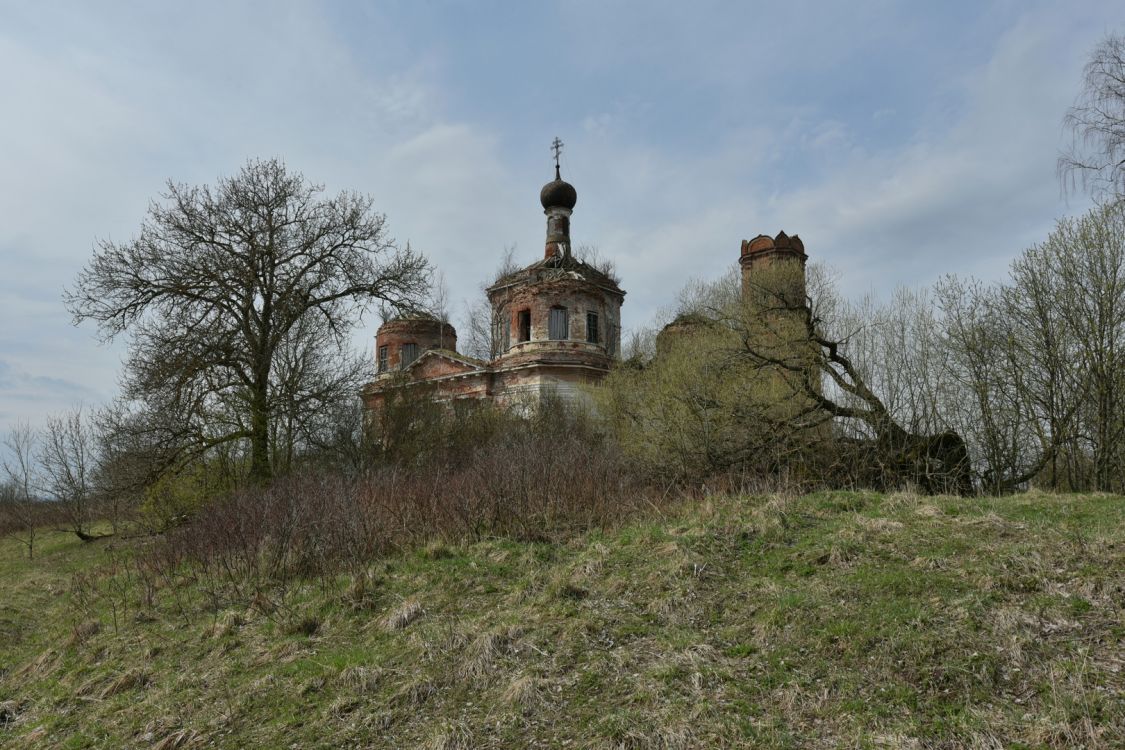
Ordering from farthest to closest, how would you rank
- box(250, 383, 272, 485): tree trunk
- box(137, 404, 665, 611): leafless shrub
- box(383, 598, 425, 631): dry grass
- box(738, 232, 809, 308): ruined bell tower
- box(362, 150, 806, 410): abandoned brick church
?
box(362, 150, 806, 410): abandoned brick church → box(738, 232, 809, 308): ruined bell tower → box(250, 383, 272, 485): tree trunk → box(137, 404, 665, 611): leafless shrub → box(383, 598, 425, 631): dry grass

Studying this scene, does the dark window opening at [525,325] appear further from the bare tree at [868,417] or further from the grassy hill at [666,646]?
the grassy hill at [666,646]

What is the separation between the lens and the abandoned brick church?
1129 inches

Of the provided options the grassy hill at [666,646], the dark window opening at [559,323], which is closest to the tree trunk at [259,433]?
the grassy hill at [666,646]

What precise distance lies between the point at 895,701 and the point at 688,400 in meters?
8.43

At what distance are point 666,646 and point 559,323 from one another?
2479 centimetres

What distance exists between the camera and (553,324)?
97.4ft

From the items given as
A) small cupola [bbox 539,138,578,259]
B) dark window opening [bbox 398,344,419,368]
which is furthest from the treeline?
dark window opening [bbox 398,344,419,368]

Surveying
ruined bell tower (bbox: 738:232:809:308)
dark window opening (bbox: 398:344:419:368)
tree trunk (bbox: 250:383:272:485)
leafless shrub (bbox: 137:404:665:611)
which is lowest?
leafless shrub (bbox: 137:404:665:611)

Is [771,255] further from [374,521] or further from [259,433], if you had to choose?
[374,521]

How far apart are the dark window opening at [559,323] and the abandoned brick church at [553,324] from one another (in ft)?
0.13

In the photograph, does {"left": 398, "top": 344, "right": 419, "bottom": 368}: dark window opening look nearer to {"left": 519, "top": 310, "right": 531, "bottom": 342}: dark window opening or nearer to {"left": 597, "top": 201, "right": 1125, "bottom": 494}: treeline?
{"left": 519, "top": 310, "right": 531, "bottom": 342}: dark window opening

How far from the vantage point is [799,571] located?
644cm

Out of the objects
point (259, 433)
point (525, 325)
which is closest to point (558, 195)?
point (525, 325)

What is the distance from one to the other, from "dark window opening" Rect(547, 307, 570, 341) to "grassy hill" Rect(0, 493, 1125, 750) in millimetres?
20967
